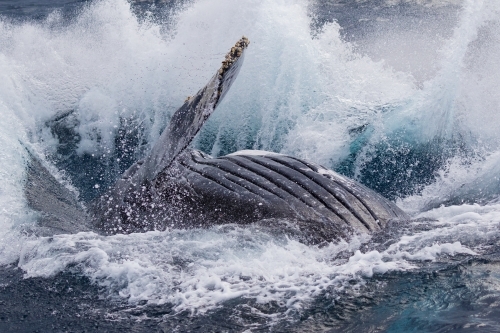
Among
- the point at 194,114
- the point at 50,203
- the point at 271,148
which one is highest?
the point at 194,114

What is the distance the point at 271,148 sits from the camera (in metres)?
9.88

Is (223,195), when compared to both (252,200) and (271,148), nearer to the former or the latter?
Result: (252,200)

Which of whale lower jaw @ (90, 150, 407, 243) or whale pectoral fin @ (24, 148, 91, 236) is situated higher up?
whale lower jaw @ (90, 150, 407, 243)

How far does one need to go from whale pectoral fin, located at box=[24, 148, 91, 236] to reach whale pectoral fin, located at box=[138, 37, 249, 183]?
3.49ft

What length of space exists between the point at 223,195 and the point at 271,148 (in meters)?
3.54

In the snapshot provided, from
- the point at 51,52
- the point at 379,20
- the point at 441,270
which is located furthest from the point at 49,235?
the point at 379,20

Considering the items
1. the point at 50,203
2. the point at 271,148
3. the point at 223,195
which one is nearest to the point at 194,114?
the point at 223,195

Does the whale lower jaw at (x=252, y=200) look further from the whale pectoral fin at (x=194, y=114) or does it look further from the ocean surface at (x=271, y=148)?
the whale pectoral fin at (x=194, y=114)

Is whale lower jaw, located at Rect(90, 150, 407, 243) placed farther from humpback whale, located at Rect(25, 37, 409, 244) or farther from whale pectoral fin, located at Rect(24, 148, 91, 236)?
whale pectoral fin, located at Rect(24, 148, 91, 236)

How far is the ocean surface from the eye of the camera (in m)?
4.87

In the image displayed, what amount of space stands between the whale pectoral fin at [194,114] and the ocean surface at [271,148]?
0.75 metres

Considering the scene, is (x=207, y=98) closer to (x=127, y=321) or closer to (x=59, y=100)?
(x=127, y=321)

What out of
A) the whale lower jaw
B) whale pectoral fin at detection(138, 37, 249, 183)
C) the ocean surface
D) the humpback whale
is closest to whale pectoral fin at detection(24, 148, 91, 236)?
the humpback whale

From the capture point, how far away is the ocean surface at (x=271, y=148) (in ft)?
16.0
